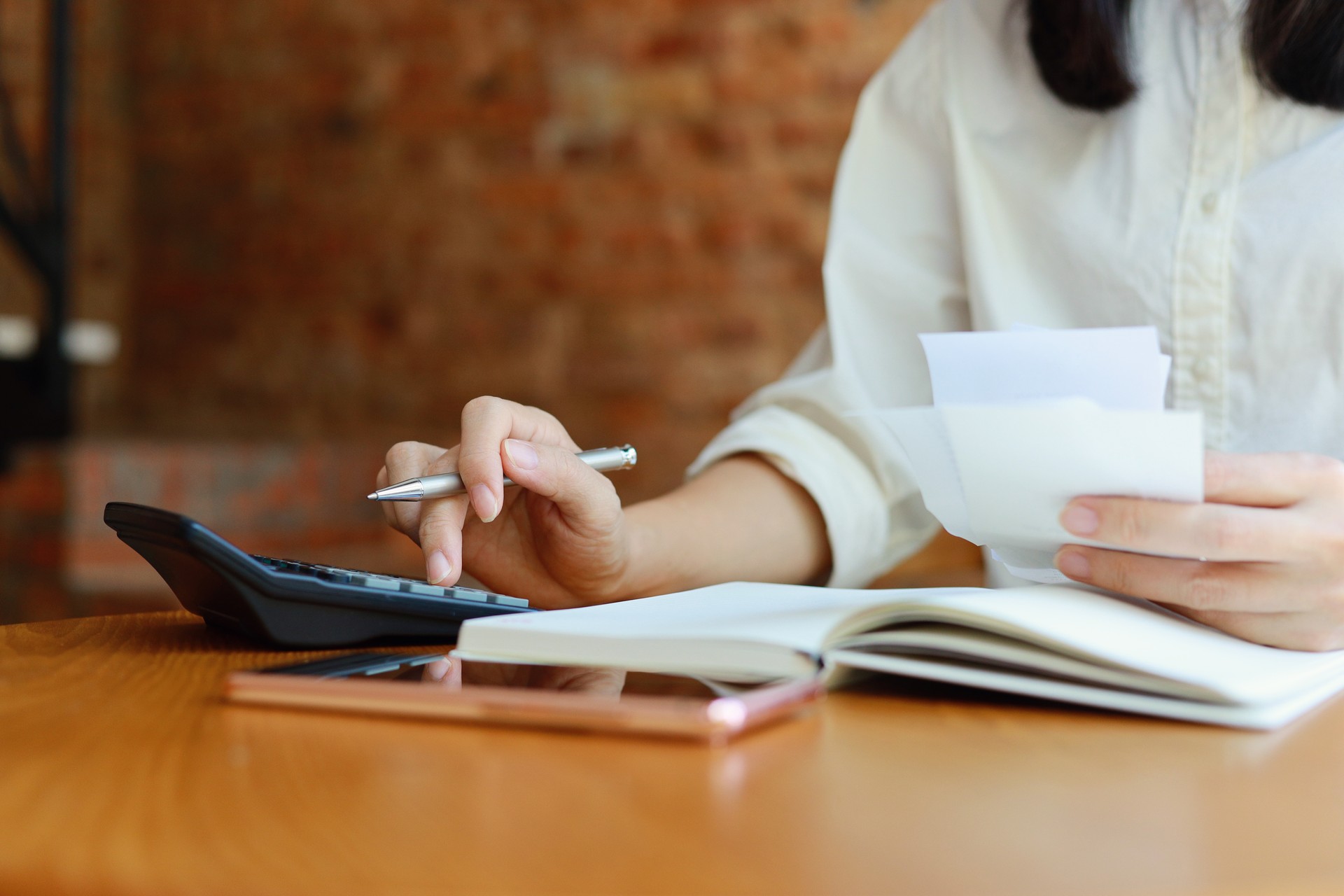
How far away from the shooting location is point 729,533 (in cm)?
87

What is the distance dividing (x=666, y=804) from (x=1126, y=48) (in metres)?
0.83

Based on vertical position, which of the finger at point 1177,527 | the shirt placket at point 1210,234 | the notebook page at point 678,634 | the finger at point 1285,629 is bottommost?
the finger at point 1285,629

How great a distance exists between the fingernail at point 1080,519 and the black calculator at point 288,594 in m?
0.28

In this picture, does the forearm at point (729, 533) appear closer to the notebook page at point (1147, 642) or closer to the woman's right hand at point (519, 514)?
the woman's right hand at point (519, 514)

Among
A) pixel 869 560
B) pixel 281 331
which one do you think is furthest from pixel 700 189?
pixel 869 560

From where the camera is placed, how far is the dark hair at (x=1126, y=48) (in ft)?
2.74

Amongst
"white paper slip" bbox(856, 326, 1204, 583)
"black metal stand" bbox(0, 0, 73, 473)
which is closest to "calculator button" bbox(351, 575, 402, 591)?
"white paper slip" bbox(856, 326, 1204, 583)

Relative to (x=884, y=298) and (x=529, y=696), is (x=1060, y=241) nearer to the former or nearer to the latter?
(x=884, y=298)

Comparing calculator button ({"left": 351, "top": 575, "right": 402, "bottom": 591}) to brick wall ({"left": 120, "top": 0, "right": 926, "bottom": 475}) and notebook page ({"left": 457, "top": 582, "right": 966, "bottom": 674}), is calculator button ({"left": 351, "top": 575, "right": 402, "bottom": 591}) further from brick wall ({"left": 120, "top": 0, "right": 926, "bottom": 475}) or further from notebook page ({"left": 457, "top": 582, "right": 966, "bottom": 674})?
brick wall ({"left": 120, "top": 0, "right": 926, "bottom": 475})

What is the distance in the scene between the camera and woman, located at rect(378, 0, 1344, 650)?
0.76 m

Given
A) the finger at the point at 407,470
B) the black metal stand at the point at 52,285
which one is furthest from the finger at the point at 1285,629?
the black metal stand at the point at 52,285

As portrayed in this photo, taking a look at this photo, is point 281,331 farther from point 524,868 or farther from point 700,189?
point 524,868

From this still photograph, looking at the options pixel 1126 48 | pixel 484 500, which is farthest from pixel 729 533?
pixel 1126 48

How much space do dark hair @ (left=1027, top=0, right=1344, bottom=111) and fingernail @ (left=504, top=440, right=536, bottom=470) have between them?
58 centimetres
